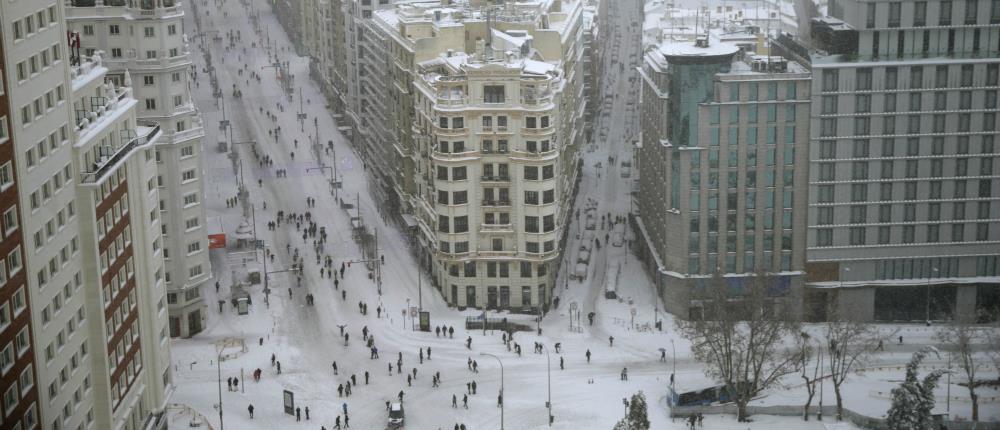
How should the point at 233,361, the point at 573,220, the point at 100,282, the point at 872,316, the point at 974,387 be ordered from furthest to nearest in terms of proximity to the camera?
the point at 573,220 → the point at 872,316 → the point at 233,361 → the point at 974,387 → the point at 100,282

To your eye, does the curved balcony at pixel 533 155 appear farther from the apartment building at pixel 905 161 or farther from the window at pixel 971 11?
the window at pixel 971 11

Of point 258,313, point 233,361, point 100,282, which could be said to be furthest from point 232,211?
point 100,282

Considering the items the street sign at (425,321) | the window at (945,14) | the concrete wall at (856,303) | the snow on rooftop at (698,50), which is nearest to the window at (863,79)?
the window at (945,14)

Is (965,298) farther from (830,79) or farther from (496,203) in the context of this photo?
(496,203)

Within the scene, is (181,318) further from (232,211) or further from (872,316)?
(872,316)

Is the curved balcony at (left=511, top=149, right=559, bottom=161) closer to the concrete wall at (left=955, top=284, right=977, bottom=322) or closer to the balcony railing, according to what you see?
the balcony railing

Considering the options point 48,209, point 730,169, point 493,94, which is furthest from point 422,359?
point 48,209
